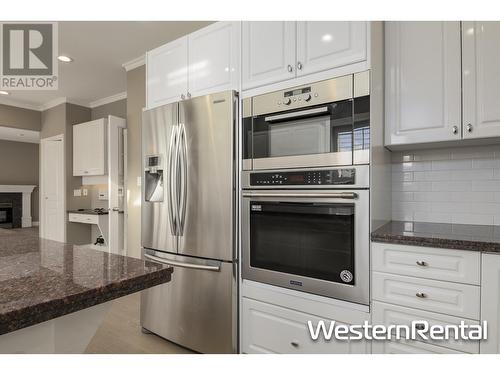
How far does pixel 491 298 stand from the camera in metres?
1.32

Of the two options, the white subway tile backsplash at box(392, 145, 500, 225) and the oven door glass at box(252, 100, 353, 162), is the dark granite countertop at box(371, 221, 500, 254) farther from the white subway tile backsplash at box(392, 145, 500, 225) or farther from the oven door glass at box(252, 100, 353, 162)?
the oven door glass at box(252, 100, 353, 162)

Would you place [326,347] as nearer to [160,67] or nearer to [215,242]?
[215,242]

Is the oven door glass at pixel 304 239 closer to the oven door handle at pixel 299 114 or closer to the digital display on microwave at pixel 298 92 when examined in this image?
the oven door handle at pixel 299 114

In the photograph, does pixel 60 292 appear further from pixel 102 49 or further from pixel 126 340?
pixel 102 49

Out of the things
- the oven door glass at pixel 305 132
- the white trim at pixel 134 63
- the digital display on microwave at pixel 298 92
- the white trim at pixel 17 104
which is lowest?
the oven door glass at pixel 305 132

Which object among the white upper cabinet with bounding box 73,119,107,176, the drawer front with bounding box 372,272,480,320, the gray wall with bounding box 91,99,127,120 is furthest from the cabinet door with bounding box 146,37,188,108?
the gray wall with bounding box 91,99,127,120

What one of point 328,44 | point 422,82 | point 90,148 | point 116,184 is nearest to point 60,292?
point 328,44

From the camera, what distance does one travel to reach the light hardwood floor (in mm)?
2225

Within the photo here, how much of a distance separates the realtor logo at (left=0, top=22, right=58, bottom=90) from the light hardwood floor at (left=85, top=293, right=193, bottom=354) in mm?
2734

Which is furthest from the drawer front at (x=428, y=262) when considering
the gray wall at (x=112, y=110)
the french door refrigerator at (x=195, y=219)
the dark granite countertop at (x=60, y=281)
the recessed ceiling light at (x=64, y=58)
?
the gray wall at (x=112, y=110)

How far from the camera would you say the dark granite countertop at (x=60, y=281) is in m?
0.62

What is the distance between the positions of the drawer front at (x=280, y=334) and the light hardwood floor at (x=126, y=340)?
57cm

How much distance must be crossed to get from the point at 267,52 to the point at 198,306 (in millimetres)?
1728
